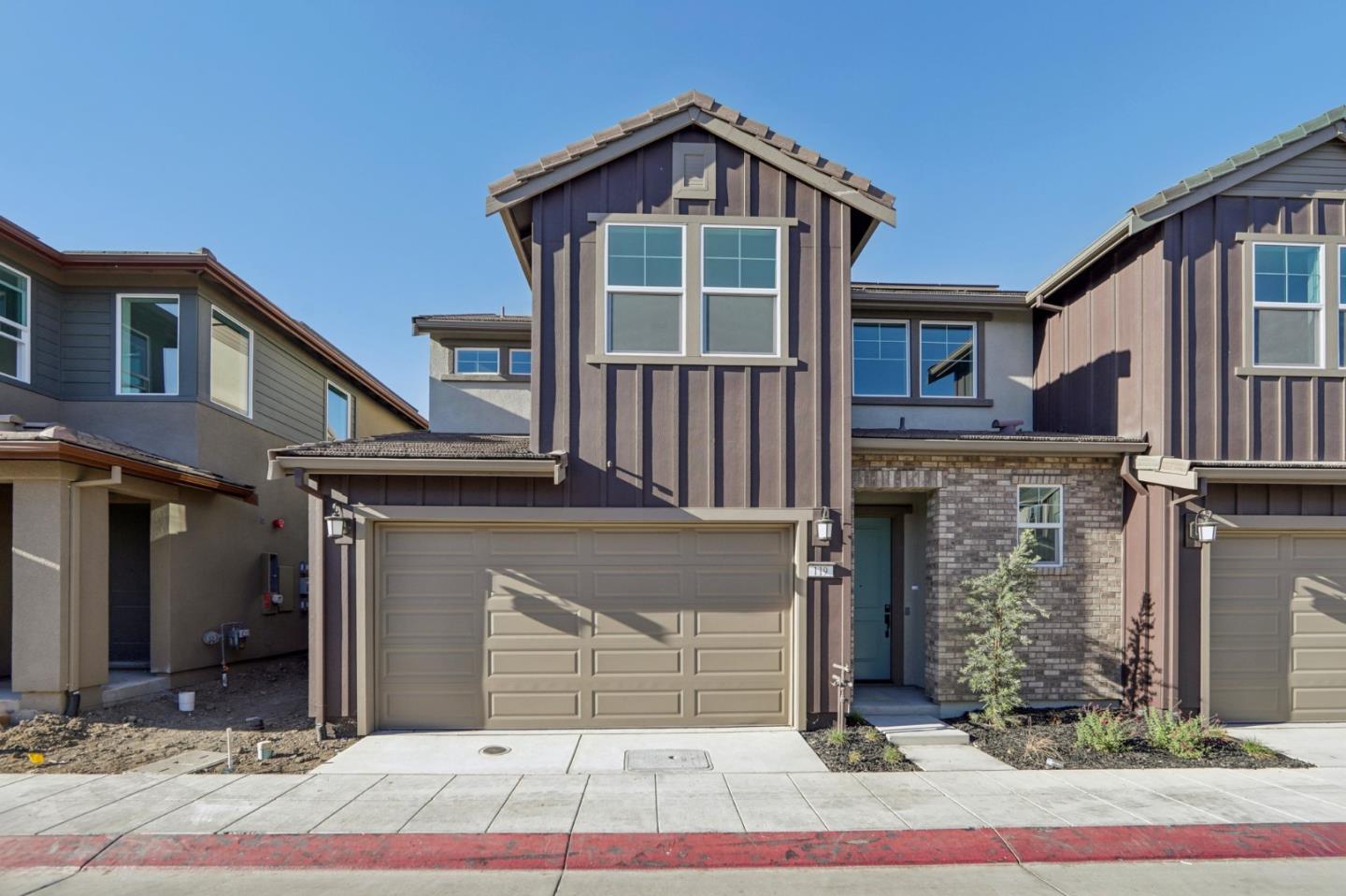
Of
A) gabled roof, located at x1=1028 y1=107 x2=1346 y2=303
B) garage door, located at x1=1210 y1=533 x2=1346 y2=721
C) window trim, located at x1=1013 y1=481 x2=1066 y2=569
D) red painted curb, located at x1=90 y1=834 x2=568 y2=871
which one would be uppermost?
gabled roof, located at x1=1028 y1=107 x2=1346 y2=303

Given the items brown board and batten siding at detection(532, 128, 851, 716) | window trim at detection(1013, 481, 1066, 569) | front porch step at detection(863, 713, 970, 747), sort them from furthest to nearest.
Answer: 1. window trim at detection(1013, 481, 1066, 569)
2. brown board and batten siding at detection(532, 128, 851, 716)
3. front porch step at detection(863, 713, 970, 747)

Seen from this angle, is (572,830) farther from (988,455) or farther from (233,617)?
(233,617)

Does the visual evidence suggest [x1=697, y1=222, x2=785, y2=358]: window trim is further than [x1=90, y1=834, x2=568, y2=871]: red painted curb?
Yes

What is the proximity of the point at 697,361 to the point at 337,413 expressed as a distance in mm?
10726

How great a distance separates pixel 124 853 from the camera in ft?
16.8

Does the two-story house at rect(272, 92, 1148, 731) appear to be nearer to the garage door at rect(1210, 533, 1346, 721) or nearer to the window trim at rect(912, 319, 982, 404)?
the garage door at rect(1210, 533, 1346, 721)

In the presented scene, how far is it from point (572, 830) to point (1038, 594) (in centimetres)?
616

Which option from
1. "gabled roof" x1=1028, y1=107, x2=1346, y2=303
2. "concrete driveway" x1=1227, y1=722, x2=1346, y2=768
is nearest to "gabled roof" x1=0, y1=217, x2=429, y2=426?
"gabled roof" x1=1028, y1=107, x2=1346, y2=303

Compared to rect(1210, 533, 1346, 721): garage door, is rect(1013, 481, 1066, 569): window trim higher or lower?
higher

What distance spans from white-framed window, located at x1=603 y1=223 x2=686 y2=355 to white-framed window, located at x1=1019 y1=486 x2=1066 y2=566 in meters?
4.63

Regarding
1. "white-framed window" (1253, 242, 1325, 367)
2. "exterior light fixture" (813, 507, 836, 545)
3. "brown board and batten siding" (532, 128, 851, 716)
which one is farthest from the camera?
"white-framed window" (1253, 242, 1325, 367)

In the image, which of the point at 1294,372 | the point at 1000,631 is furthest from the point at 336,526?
the point at 1294,372

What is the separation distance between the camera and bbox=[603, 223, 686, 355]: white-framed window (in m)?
8.29

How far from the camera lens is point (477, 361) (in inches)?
464
